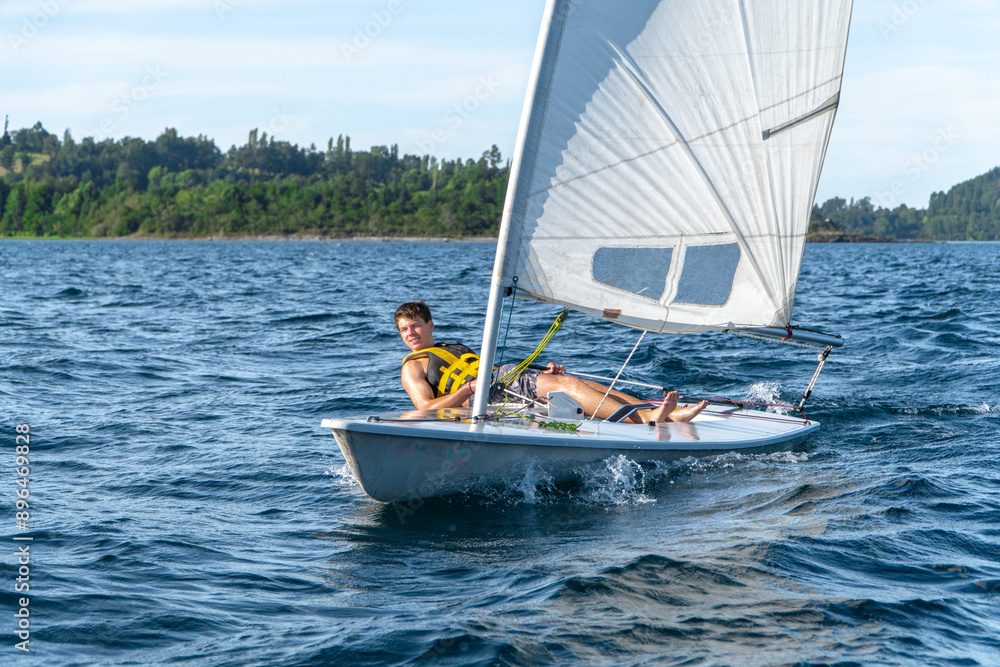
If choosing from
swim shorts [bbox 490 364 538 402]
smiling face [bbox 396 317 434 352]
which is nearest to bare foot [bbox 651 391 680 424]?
swim shorts [bbox 490 364 538 402]

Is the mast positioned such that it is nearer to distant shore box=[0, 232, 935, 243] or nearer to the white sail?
the white sail

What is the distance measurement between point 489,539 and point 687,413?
2.63 m

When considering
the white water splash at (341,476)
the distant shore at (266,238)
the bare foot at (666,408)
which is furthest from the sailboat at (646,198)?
the distant shore at (266,238)

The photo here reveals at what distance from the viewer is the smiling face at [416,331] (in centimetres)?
706

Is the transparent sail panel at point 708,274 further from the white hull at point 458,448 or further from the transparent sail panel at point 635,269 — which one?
the white hull at point 458,448

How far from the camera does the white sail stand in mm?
6234

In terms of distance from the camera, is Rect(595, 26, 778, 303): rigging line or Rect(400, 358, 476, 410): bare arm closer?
Rect(595, 26, 778, 303): rigging line

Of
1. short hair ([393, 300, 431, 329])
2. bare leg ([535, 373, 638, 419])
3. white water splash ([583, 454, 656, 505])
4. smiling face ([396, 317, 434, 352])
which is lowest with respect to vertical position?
white water splash ([583, 454, 656, 505])

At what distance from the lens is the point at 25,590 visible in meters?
4.75

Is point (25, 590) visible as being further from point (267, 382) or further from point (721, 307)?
point (267, 382)

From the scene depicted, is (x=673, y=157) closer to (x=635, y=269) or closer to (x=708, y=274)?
(x=635, y=269)

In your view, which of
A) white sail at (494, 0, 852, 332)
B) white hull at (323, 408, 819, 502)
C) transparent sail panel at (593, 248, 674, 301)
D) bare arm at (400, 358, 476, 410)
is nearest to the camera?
white hull at (323, 408, 819, 502)

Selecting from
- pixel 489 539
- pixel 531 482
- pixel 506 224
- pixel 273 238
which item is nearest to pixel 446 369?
pixel 531 482

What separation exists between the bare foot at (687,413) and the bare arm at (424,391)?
196cm
